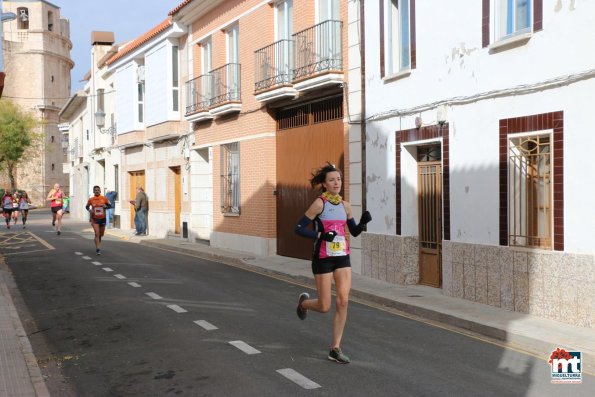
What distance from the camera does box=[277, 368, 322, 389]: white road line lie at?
5.93 metres

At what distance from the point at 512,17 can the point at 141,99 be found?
2026 cm

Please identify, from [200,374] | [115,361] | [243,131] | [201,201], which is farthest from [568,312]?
[201,201]

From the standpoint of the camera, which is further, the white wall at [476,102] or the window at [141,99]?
the window at [141,99]

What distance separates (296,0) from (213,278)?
6.82 metres

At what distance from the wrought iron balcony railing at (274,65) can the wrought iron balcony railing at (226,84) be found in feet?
5.13

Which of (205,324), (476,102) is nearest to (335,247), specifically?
(205,324)

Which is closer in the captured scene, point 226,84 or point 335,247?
point 335,247

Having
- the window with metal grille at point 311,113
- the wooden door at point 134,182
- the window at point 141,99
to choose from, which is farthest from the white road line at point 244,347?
the wooden door at point 134,182

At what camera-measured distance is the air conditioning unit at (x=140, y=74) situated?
27.3m

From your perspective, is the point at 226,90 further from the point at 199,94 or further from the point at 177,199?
the point at 177,199

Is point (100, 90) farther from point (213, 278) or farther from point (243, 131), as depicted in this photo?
point (213, 278)

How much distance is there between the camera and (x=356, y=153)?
13.9 m

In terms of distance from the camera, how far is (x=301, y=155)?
1661cm

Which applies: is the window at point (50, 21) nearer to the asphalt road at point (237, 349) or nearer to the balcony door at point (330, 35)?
the balcony door at point (330, 35)
